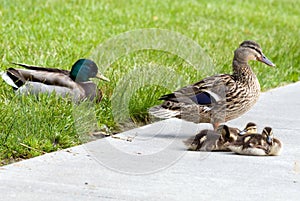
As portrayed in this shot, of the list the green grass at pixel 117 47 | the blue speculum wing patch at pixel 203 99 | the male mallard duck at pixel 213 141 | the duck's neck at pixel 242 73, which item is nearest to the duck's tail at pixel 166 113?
the blue speculum wing patch at pixel 203 99

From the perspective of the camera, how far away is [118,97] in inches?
321

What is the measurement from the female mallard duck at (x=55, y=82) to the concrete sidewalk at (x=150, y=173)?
82 centimetres

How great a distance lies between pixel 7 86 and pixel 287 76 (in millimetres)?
4454

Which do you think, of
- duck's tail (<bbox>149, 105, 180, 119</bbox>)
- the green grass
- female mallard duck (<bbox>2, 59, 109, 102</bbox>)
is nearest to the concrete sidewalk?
duck's tail (<bbox>149, 105, 180, 119</bbox>)

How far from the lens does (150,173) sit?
608cm

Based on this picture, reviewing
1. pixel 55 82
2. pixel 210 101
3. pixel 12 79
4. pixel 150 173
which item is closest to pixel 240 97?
pixel 210 101

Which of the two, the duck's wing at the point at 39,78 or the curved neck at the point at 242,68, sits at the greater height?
the curved neck at the point at 242,68

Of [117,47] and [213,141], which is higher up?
[213,141]

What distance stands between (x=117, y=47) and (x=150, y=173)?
19.2 feet

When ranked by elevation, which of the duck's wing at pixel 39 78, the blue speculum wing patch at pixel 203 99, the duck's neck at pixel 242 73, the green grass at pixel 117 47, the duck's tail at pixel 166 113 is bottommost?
the green grass at pixel 117 47

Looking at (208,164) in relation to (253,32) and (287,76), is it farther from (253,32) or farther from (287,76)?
(253,32)

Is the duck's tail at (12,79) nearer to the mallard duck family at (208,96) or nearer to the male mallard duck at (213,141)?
the mallard duck family at (208,96)

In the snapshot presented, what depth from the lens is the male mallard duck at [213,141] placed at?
22.9 ft

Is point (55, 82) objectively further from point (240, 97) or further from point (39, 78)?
point (240, 97)
